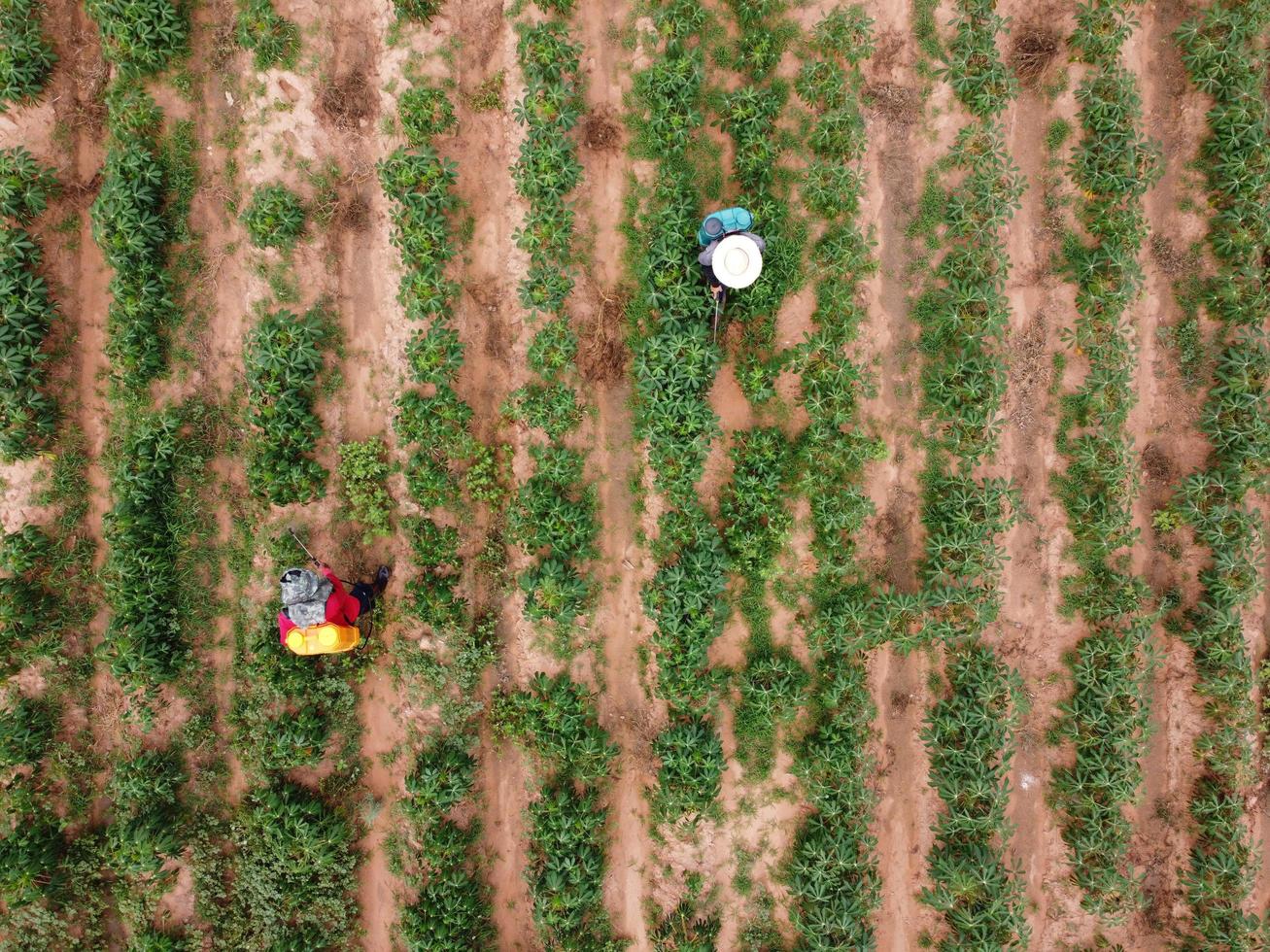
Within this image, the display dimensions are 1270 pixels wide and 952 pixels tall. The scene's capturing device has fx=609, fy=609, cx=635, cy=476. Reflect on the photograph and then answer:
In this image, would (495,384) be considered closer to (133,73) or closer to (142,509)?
(142,509)

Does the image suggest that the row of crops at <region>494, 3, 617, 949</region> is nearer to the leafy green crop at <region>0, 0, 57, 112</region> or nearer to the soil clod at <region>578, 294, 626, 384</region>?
the soil clod at <region>578, 294, 626, 384</region>

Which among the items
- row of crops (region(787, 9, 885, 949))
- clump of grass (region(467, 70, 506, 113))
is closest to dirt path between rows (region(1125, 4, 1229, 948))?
row of crops (region(787, 9, 885, 949))

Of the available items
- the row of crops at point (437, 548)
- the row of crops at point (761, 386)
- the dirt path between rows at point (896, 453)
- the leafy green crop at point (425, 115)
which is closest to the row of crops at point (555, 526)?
the row of crops at point (437, 548)

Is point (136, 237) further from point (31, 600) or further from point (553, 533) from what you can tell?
point (553, 533)

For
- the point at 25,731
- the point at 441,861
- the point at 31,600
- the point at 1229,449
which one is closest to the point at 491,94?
the point at 31,600

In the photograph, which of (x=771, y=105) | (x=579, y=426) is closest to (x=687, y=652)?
(x=579, y=426)
